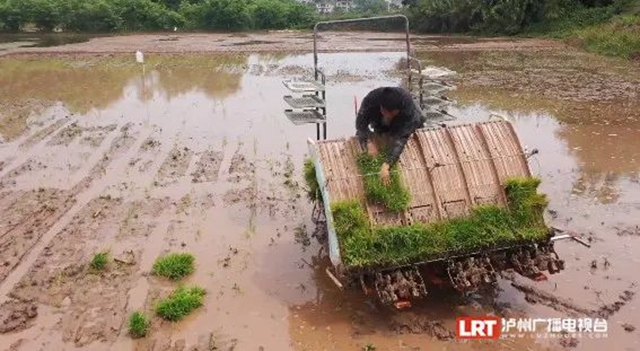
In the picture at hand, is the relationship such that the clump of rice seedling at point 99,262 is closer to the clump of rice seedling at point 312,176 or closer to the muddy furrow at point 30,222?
the muddy furrow at point 30,222

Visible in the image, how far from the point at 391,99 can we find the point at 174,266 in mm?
3221

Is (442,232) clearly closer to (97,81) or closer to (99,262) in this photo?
(99,262)

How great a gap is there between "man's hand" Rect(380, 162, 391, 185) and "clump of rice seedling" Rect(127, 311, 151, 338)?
271 centimetres

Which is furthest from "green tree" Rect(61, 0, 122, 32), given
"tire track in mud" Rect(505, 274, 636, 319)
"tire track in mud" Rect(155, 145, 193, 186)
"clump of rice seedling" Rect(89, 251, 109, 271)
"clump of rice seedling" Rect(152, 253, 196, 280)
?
"tire track in mud" Rect(505, 274, 636, 319)

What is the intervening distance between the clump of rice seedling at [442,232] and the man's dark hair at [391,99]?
3.33ft

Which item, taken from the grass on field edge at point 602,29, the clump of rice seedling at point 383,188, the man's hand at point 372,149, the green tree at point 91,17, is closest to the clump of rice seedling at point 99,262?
the clump of rice seedling at point 383,188

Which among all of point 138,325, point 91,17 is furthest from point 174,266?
point 91,17

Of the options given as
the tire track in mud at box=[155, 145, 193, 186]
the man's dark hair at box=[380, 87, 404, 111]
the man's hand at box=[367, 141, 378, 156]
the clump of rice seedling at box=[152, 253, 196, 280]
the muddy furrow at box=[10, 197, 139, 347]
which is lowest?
the muddy furrow at box=[10, 197, 139, 347]

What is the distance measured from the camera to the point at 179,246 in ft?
25.6

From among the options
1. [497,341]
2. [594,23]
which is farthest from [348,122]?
[594,23]

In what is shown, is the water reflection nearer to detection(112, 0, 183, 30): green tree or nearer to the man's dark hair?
the man's dark hair

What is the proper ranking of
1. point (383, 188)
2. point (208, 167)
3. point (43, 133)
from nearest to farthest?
point (383, 188)
point (208, 167)
point (43, 133)

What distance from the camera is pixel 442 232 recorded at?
225 inches

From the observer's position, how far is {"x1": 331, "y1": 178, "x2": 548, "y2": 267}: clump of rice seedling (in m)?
5.53
